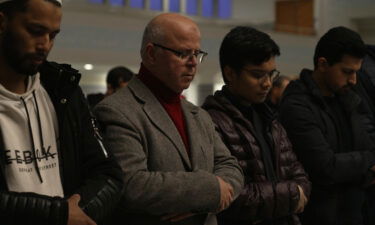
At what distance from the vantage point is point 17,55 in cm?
214

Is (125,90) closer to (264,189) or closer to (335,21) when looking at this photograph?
(264,189)

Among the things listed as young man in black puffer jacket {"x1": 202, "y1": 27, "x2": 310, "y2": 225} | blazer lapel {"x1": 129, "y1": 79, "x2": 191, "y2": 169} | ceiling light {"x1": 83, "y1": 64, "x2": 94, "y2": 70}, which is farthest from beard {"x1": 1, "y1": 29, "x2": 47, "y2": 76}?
ceiling light {"x1": 83, "y1": 64, "x2": 94, "y2": 70}

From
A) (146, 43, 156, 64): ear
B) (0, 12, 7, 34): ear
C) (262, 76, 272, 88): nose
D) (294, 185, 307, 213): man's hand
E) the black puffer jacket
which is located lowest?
(294, 185, 307, 213): man's hand

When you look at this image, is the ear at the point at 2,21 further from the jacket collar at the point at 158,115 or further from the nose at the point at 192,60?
the nose at the point at 192,60

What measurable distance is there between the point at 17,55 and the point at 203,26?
963cm

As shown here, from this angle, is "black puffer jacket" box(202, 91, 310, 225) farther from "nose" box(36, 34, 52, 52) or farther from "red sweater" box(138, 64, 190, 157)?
"nose" box(36, 34, 52, 52)

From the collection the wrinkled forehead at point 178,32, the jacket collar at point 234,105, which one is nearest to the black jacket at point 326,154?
the jacket collar at point 234,105

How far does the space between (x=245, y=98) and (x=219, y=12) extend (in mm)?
9823

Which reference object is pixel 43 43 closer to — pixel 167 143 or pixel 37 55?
pixel 37 55

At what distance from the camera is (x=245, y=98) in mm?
3215

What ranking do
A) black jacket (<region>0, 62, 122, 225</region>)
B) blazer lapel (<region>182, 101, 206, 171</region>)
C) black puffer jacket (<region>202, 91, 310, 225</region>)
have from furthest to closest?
1. black puffer jacket (<region>202, 91, 310, 225</region>)
2. blazer lapel (<region>182, 101, 206, 171</region>)
3. black jacket (<region>0, 62, 122, 225</region>)

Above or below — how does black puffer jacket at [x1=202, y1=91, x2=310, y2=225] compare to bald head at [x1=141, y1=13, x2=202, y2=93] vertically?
below

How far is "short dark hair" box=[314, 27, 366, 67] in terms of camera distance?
3668 millimetres

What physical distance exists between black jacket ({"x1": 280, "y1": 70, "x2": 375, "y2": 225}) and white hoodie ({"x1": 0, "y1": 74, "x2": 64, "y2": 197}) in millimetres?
1654
